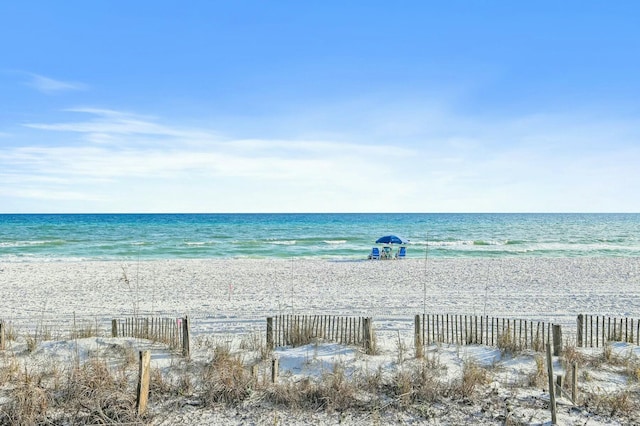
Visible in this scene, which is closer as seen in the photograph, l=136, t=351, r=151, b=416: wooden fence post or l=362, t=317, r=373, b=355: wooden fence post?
l=136, t=351, r=151, b=416: wooden fence post

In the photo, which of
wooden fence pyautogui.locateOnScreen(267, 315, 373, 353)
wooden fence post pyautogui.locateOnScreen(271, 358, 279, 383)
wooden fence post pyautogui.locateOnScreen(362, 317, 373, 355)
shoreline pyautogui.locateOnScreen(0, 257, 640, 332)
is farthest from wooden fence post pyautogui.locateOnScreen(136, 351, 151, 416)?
shoreline pyautogui.locateOnScreen(0, 257, 640, 332)

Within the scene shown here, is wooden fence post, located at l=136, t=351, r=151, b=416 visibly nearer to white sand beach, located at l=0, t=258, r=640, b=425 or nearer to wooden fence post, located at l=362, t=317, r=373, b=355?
white sand beach, located at l=0, t=258, r=640, b=425

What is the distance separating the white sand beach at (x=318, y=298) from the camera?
23.6 ft

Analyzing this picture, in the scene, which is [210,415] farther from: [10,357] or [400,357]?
[10,357]

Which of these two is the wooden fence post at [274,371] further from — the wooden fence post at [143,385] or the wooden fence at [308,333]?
the wooden fence post at [143,385]

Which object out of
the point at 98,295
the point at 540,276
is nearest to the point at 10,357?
the point at 98,295

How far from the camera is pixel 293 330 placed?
8828mm

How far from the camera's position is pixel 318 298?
52.1 feet

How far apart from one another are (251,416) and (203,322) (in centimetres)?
666

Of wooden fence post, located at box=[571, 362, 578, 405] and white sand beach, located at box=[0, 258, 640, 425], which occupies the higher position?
wooden fence post, located at box=[571, 362, 578, 405]

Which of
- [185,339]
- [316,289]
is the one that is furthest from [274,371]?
[316,289]

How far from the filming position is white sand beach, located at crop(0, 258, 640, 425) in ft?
23.6

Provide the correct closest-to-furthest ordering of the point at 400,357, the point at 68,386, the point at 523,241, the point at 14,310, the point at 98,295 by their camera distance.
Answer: the point at 68,386
the point at 400,357
the point at 14,310
the point at 98,295
the point at 523,241

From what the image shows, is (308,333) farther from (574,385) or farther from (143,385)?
(574,385)
